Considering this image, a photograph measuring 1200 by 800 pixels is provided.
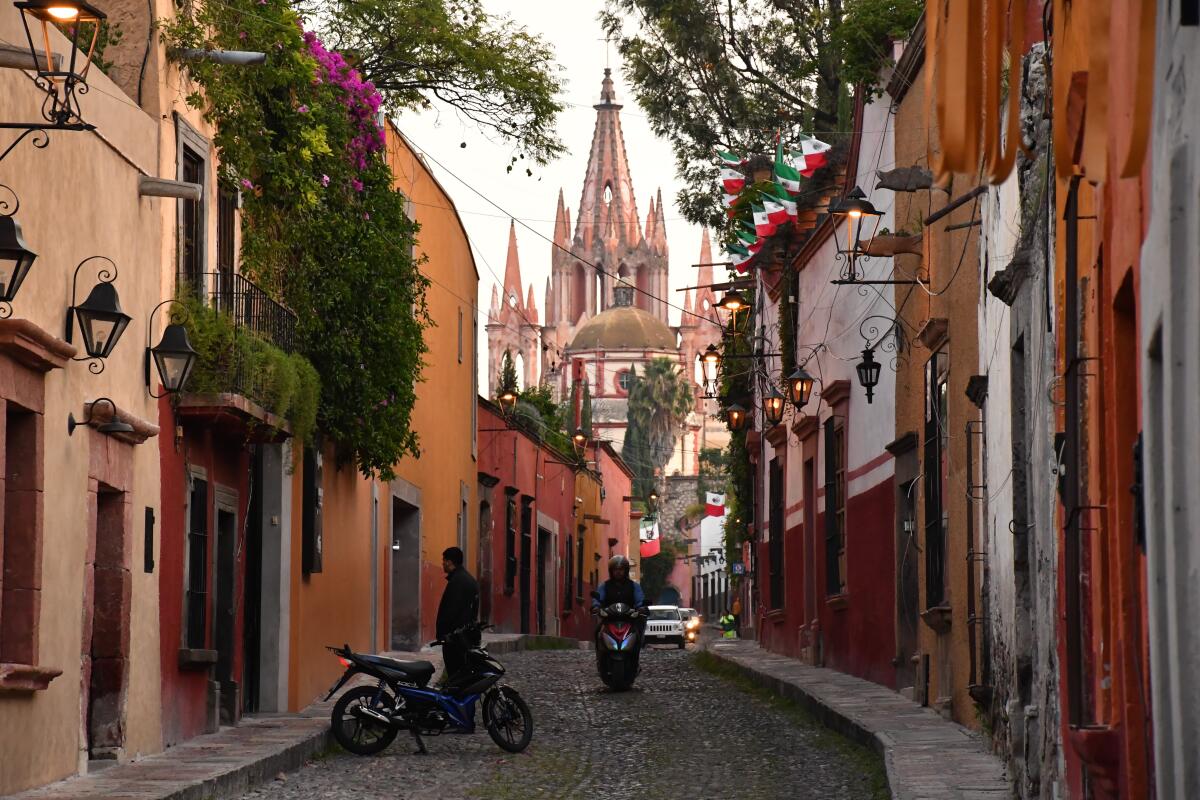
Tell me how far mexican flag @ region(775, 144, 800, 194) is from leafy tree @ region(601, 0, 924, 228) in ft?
25.9

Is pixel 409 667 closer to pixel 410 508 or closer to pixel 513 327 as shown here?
pixel 410 508

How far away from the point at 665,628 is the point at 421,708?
35.3 m

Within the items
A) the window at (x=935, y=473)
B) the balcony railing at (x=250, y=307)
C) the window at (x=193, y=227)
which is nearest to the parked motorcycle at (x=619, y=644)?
the window at (x=935, y=473)

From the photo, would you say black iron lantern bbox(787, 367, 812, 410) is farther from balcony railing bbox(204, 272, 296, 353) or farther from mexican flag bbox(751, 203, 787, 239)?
balcony railing bbox(204, 272, 296, 353)

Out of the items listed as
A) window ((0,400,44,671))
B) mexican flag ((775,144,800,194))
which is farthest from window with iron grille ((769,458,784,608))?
window ((0,400,44,671))

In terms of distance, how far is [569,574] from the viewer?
48938mm

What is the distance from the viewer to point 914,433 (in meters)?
17.6

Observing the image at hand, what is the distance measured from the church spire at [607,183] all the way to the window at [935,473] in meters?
116

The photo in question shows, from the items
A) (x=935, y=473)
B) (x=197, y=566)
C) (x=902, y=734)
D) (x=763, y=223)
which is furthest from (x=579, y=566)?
(x=902, y=734)

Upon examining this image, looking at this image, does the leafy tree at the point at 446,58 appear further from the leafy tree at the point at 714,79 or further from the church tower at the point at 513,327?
the church tower at the point at 513,327

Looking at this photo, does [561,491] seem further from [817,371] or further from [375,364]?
[375,364]

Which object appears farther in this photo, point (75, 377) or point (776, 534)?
point (776, 534)

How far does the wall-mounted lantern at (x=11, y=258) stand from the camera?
9.74 m

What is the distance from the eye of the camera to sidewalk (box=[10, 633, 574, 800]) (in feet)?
35.6
